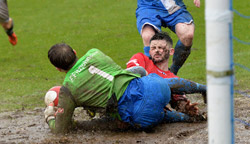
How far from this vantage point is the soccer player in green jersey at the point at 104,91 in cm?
443

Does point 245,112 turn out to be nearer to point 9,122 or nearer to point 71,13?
point 9,122

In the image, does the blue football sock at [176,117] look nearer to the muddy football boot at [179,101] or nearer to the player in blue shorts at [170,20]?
the muddy football boot at [179,101]

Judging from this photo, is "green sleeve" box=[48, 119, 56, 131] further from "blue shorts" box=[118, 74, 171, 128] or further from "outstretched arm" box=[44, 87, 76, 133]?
"blue shorts" box=[118, 74, 171, 128]

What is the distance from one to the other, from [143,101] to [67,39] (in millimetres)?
7476

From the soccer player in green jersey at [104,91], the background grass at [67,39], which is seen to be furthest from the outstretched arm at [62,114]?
the background grass at [67,39]

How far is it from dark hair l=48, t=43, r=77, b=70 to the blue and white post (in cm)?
196

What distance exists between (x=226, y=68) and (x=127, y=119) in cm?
191

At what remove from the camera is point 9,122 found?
5398 millimetres

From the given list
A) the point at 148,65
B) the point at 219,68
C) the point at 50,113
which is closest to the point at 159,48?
the point at 148,65

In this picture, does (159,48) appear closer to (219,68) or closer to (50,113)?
(50,113)

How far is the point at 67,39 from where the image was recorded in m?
11.7

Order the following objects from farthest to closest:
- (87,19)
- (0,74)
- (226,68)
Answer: (87,19)
(0,74)
(226,68)

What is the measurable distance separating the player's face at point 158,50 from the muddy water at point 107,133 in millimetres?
911

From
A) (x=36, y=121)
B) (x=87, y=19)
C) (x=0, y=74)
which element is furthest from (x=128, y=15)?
(x=36, y=121)
